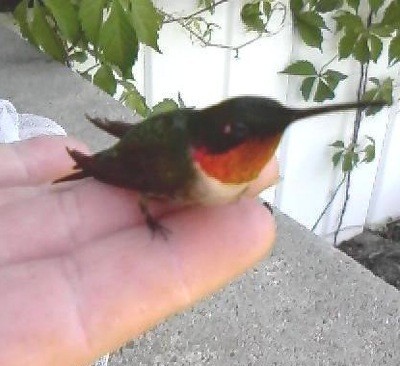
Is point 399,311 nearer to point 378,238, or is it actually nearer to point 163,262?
point 163,262

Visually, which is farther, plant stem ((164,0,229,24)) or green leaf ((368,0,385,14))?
green leaf ((368,0,385,14))

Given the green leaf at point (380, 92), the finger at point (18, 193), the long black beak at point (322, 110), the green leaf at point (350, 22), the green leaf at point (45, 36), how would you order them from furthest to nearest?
the green leaf at point (380, 92) < the green leaf at point (350, 22) < the green leaf at point (45, 36) < the finger at point (18, 193) < the long black beak at point (322, 110)

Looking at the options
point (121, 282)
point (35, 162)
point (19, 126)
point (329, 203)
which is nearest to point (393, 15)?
point (329, 203)

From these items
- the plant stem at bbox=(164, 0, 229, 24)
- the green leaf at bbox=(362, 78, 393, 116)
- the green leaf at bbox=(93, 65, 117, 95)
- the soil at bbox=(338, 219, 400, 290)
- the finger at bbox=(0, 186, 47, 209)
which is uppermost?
the finger at bbox=(0, 186, 47, 209)

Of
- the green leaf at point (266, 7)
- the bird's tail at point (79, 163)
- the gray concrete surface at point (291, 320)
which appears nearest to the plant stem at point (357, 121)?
the green leaf at point (266, 7)

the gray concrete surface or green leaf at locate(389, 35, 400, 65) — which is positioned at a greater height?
green leaf at locate(389, 35, 400, 65)

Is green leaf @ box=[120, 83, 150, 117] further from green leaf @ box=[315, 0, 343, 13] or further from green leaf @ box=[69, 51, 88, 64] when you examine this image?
green leaf @ box=[315, 0, 343, 13]

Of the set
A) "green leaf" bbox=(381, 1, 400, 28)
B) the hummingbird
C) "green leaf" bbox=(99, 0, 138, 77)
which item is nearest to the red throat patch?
the hummingbird

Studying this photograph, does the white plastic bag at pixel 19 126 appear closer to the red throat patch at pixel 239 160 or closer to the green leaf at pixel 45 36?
the green leaf at pixel 45 36
